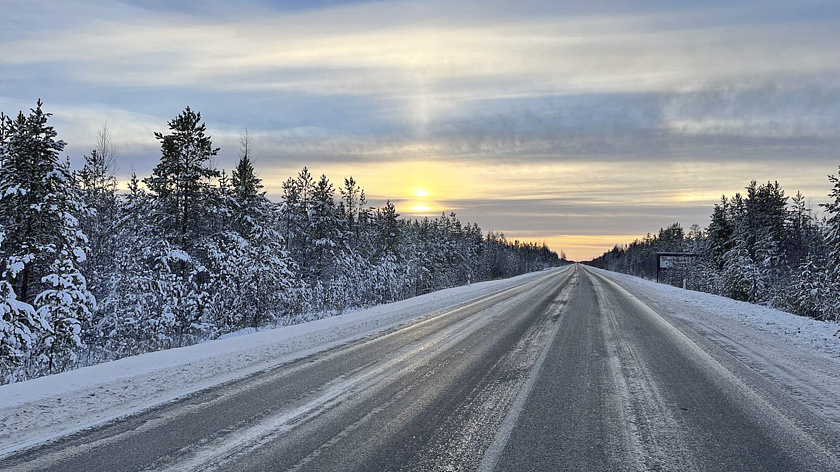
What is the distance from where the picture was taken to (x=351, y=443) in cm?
400

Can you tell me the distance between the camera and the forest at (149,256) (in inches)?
507

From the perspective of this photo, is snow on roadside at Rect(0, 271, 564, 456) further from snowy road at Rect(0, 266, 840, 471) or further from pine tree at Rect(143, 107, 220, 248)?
pine tree at Rect(143, 107, 220, 248)

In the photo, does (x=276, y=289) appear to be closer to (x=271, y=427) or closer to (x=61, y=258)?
(x=61, y=258)

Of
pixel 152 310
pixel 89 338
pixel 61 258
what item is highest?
pixel 61 258

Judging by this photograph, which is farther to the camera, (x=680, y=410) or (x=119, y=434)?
(x=680, y=410)

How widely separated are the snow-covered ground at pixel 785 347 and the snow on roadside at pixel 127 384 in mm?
7262

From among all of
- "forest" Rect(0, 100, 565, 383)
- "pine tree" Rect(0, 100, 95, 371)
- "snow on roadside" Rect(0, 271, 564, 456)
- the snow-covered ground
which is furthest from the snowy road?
"pine tree" Rect(0, 100, 95, 371)

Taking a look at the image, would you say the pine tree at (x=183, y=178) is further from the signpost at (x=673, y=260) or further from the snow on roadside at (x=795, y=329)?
the signpost at (x=673, y=260)

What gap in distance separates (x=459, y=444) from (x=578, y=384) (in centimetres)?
277

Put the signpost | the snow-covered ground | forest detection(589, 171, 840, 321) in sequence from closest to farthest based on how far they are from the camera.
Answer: the snow-covered ground, forest detection(589, 171, 840, 321), the signpost

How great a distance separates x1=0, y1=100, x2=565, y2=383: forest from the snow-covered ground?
38.0ft

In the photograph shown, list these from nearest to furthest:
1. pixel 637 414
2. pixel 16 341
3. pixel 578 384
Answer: pixel 637 414, pixel 578 384, pixel 16 341

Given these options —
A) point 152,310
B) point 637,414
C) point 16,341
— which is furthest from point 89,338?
point 637,414

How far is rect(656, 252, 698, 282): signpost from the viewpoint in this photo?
220ft
